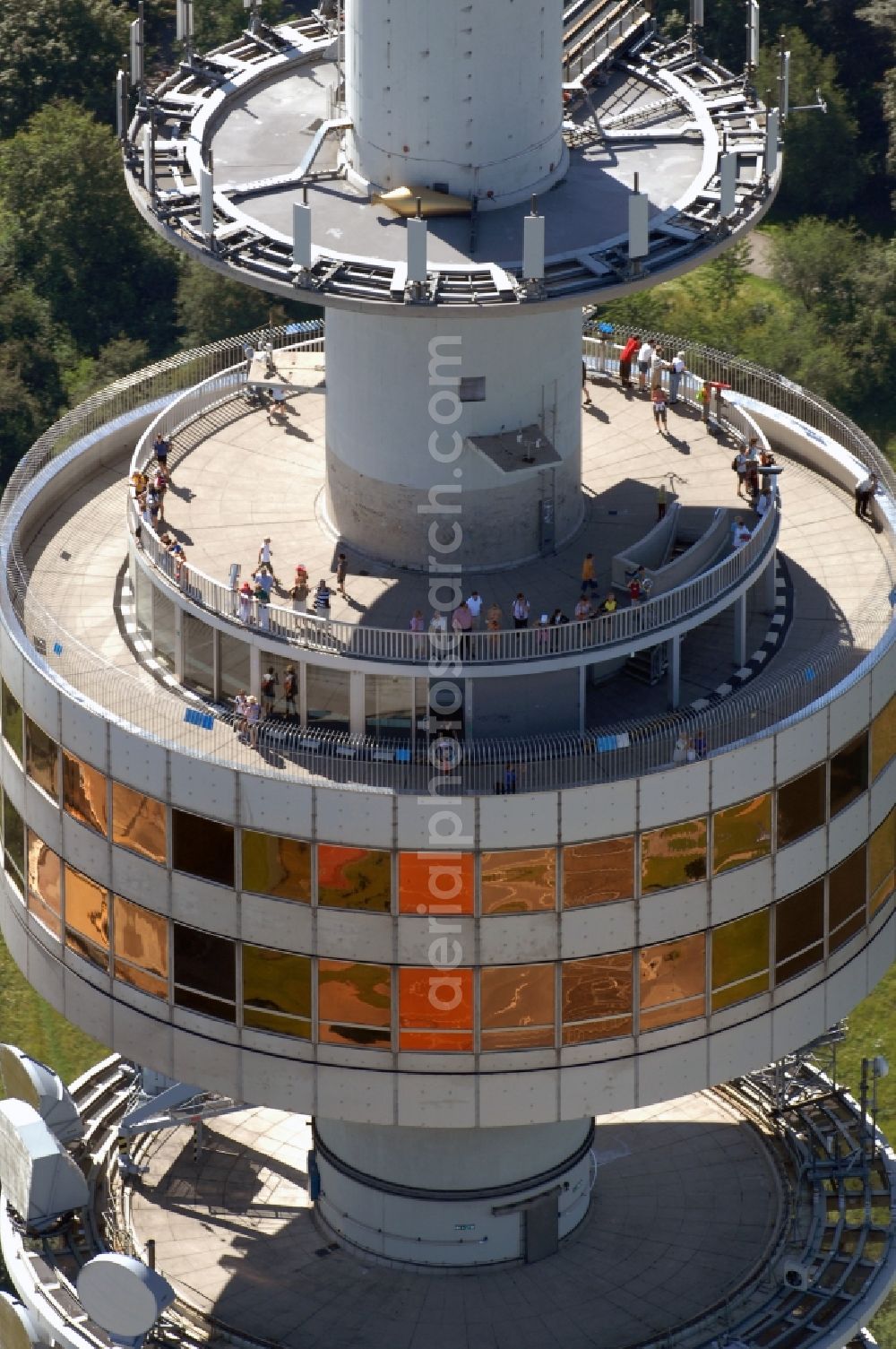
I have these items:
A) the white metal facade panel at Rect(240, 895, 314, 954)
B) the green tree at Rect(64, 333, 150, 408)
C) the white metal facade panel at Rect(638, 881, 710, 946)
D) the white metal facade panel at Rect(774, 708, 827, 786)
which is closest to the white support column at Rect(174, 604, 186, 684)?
the white metal facade panel at Rect(240, 895, 314, 954)

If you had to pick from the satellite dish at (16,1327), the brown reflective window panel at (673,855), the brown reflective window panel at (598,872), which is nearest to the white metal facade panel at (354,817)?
the brown reflective window panel at (598,872)

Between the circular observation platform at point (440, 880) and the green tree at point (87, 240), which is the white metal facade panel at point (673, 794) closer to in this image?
the circular observation platform at point (440, 880)

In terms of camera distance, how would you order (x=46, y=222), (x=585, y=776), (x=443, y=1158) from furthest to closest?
(x=46, y=222)
(x=443, y=1158)
(x=585, y=776)

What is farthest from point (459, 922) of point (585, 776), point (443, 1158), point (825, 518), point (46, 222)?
point (46, 222)

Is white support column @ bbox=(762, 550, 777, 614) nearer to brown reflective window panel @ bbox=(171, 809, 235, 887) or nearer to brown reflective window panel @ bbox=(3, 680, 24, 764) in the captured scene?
brown reflective window panel @ bbox=(171, 809, 235, 887)

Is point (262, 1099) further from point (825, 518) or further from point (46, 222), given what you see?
point (46, 222)

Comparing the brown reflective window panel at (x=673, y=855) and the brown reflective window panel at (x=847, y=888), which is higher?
the brown reflective window panel at (x=673, y=855)
